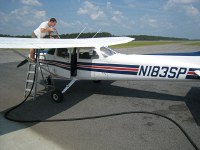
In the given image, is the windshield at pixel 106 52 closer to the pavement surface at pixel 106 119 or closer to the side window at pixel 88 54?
the side window at pixel 88 54

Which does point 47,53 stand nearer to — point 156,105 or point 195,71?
point 156,105

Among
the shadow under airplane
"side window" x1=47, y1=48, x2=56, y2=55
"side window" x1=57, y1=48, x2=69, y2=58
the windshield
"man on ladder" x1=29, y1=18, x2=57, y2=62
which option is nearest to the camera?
the shadow under airplane

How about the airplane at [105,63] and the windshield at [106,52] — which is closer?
Result: the airplane at [105,63]

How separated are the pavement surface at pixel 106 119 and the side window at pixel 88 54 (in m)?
1.51

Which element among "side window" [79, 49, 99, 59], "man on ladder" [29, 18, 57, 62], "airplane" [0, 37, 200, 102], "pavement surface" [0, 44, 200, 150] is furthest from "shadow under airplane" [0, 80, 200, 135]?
"man on ladder" [29, 18, 57, 62]

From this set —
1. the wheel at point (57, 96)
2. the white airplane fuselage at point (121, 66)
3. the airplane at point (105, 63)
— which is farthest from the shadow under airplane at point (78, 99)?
the white airplane fuselage at point (121, 66)

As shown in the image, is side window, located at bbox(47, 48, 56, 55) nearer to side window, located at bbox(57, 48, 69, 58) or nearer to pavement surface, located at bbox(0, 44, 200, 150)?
side window, located at bbox(57, 48, 69, 58)

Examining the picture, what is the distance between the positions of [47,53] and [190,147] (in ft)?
21.0

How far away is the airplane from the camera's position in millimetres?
6914

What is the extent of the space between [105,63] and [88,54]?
766 millimetres

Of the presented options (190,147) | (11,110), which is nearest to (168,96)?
(190,147)

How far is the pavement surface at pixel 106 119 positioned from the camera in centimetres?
497

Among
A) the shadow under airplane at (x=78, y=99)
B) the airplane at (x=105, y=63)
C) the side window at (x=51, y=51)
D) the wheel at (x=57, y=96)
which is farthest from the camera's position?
the side window at (x=51, y=51)

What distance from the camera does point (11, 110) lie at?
23.1 ft
